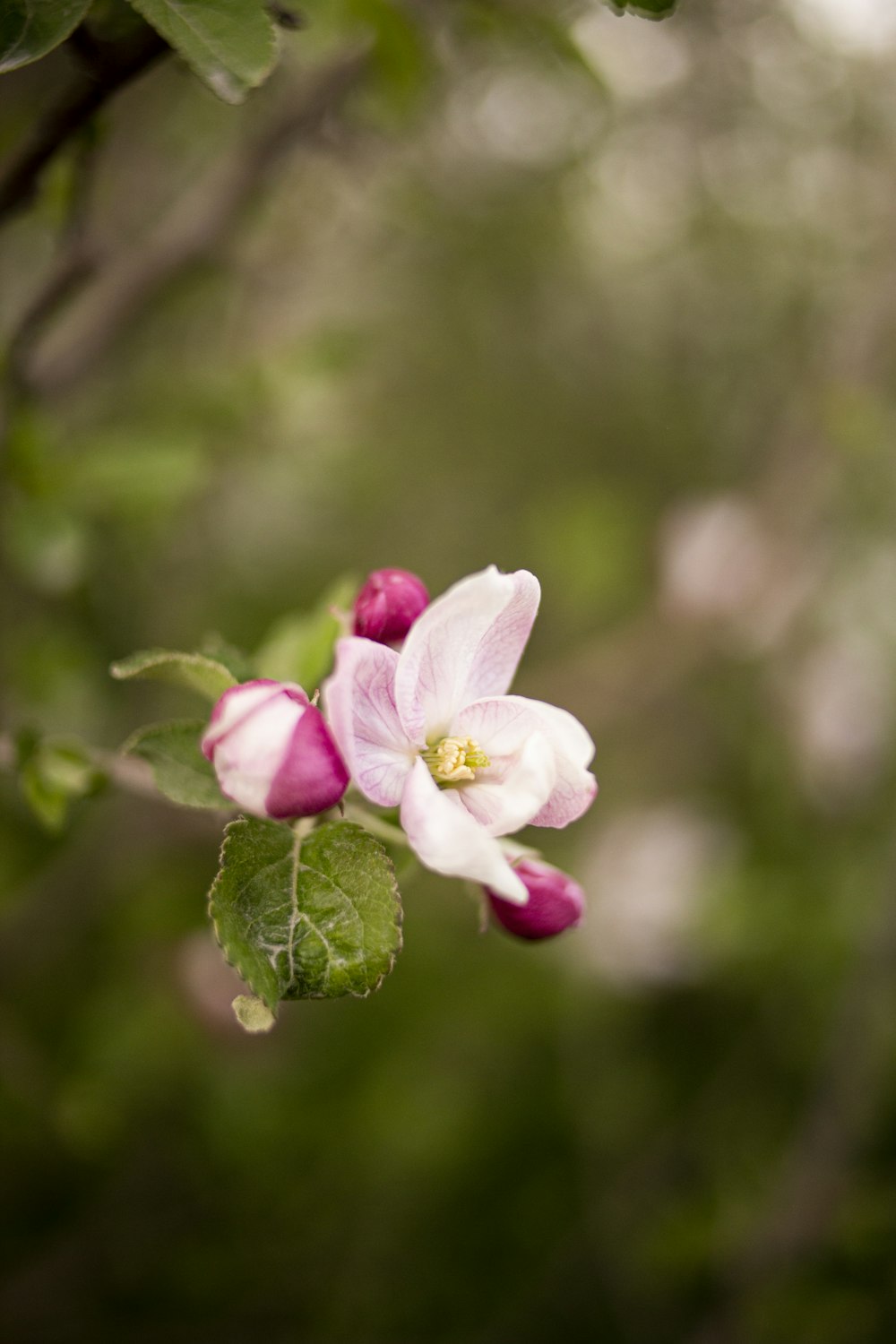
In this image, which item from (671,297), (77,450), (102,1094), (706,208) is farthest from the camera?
(671,297)

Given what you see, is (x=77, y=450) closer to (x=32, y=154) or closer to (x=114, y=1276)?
(x=32, y=154)

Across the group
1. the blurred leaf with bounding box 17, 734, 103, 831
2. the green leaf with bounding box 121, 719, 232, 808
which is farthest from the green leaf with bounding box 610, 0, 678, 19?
the blurred leaf with bounding box 17, 734, 103, 831

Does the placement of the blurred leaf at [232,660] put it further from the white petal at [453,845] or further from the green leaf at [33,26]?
the green leaf at [33,26]

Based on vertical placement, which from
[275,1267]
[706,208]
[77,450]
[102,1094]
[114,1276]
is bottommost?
[275,1267]

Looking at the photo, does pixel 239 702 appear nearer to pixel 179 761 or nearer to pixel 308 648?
pixel 179 761

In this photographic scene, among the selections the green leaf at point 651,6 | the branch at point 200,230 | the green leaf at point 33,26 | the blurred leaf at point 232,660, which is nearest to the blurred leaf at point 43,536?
the branch at point 200,230

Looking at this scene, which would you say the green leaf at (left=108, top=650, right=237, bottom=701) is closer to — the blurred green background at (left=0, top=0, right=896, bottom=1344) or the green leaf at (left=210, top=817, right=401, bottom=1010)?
the green leaf at (left=210, top=817, right=401, bottom=1010)

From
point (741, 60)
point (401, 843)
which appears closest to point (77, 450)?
point (401, 843)
